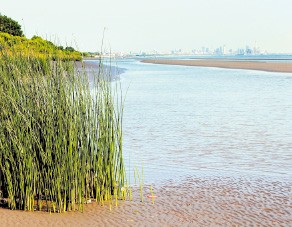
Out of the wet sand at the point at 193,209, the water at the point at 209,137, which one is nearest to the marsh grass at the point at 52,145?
the wet sand at the point at 193,209

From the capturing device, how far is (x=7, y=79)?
5891mm

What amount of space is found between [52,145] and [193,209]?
5.28 feet

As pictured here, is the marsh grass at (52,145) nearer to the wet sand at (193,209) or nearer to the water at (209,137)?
the wet sand at (193,209)

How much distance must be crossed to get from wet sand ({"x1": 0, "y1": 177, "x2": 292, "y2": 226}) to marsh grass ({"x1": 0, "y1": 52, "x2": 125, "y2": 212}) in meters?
0.19

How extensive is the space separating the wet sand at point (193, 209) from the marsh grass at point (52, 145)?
0.19 m

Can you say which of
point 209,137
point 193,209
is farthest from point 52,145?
point 209,137

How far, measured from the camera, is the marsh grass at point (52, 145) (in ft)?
17.5

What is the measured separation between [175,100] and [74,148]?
12324 mm

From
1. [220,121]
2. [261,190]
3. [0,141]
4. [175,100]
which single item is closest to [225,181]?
[261,190]

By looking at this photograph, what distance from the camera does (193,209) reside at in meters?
5.72

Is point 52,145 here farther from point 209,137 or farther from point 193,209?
point 209,137

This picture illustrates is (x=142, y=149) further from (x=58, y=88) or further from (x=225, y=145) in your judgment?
(x=58, y=88)

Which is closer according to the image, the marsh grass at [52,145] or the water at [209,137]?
the marsh grass at [52,145]

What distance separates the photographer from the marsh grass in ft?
17.5
